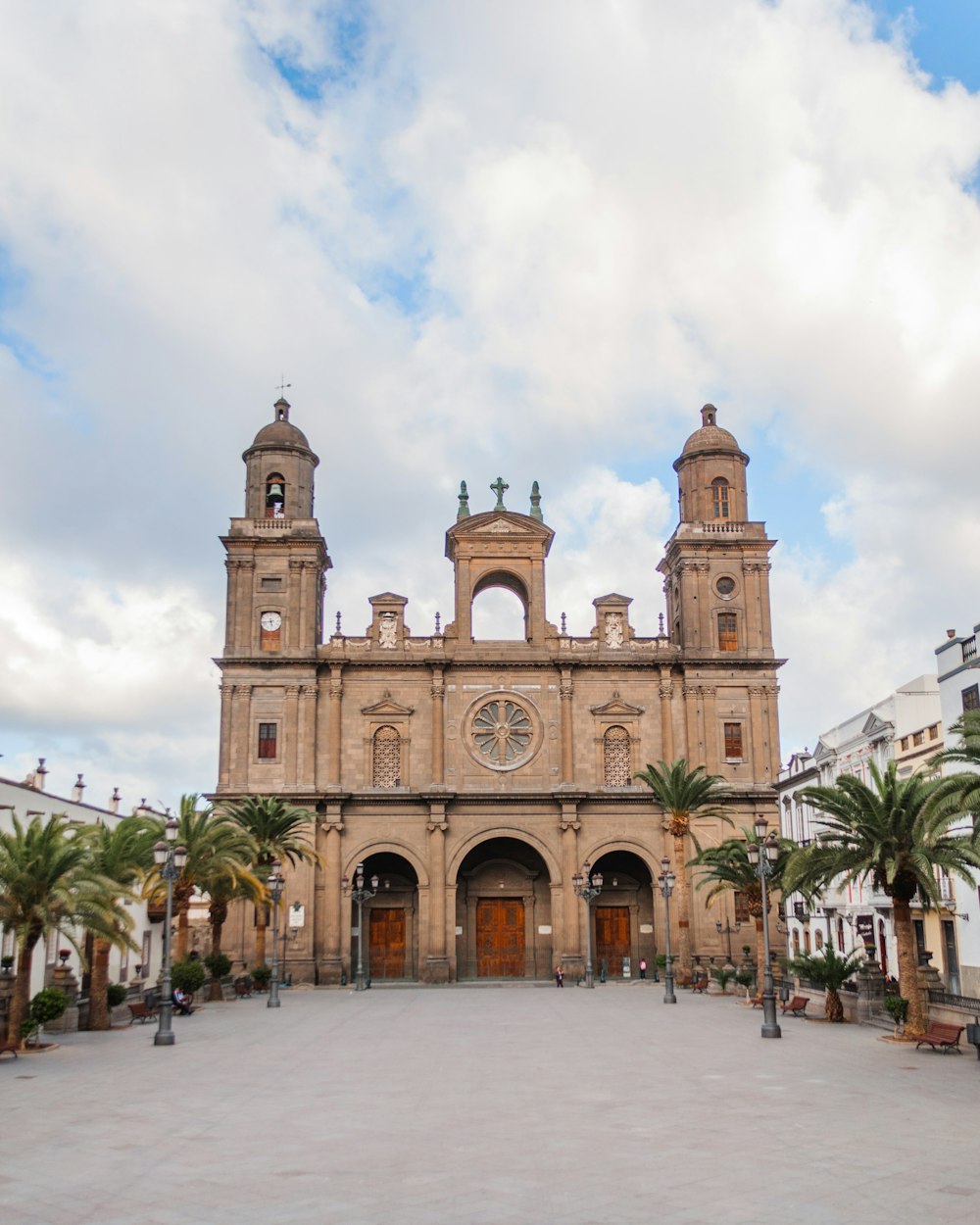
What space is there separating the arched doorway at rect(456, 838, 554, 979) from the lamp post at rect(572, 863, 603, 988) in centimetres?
296

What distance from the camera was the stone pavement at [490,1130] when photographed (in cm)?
1308

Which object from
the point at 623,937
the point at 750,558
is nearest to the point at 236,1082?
the point at 623,937

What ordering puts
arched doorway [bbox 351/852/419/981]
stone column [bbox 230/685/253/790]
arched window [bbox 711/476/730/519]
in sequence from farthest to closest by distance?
arched window [bbox 711/476/730/519] < arched doorway [bbox 351/852/419/981] < stone column [bbox 230/685/253/790]

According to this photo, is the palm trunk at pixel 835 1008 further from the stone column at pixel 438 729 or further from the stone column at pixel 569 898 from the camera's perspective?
the stone column at pixel 438 729

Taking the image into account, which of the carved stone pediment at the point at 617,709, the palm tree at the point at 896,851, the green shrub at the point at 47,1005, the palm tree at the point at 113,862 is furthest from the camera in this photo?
the carved stone pediment at the point at 617,709

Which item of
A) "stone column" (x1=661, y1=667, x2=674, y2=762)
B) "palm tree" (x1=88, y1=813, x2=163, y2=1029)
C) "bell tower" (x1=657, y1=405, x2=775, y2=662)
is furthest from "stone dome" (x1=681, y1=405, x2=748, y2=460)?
"palm tree" (x1=88, y1=813, x2=163, y2=1029)

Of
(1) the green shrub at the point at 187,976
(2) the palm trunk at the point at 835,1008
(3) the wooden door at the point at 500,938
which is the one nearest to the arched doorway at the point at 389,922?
(3) the wooden door at the point at 500,938

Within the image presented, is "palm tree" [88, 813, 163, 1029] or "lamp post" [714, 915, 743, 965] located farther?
"lamp post" [714, 915, 743, 965]

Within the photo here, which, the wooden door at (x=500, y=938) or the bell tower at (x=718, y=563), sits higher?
the bell tower at (x=718, y=563)

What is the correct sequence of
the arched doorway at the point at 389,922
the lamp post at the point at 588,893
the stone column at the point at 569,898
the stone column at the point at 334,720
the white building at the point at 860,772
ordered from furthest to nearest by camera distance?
1. the arched doorway at the point at 389,922
2. the stone column at the point at 334,720
3. the stone column at the point at 569,898
4. the lamp post at the point at 588,893
5. the white building at the point at 860,772

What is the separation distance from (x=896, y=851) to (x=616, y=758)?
28525 mm

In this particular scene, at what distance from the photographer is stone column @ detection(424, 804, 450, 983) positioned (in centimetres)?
5491

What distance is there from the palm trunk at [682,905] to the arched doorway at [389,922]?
12858 millimetres

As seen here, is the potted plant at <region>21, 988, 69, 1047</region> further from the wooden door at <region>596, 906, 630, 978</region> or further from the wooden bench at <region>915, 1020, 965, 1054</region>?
the wooden door at <region>596, 906, 630, 978</region>
